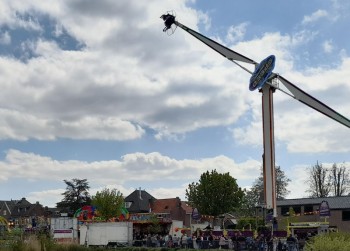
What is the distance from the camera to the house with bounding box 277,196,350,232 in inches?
2416

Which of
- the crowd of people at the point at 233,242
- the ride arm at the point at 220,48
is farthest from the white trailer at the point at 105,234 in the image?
the ride arm at the point at 220,48

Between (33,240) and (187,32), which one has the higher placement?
(187,32)

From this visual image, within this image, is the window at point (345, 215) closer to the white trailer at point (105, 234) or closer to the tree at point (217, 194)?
the tree at point (217, 194)

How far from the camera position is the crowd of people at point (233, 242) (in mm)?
35388

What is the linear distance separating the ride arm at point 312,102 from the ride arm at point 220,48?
505 cm

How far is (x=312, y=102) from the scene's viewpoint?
116 feet

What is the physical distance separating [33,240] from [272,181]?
19233mm

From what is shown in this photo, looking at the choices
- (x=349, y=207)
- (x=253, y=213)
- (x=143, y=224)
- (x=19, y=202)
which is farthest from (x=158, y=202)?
(x=19, y=202)

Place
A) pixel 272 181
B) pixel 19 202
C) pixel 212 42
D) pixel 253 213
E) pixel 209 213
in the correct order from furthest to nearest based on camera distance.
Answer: pixel 19 202 < pixel 253 213 < pixel 209 213 < pixel 212 42 < pixel 272 181

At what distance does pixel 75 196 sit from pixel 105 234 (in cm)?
6938

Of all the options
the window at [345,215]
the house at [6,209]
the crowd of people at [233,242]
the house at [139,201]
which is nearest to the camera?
the crowd of people at [233,242]

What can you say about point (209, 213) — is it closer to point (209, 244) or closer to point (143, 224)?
point (143, 224)

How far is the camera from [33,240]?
942 inches

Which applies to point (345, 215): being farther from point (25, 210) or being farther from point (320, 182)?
point (25, 210)
